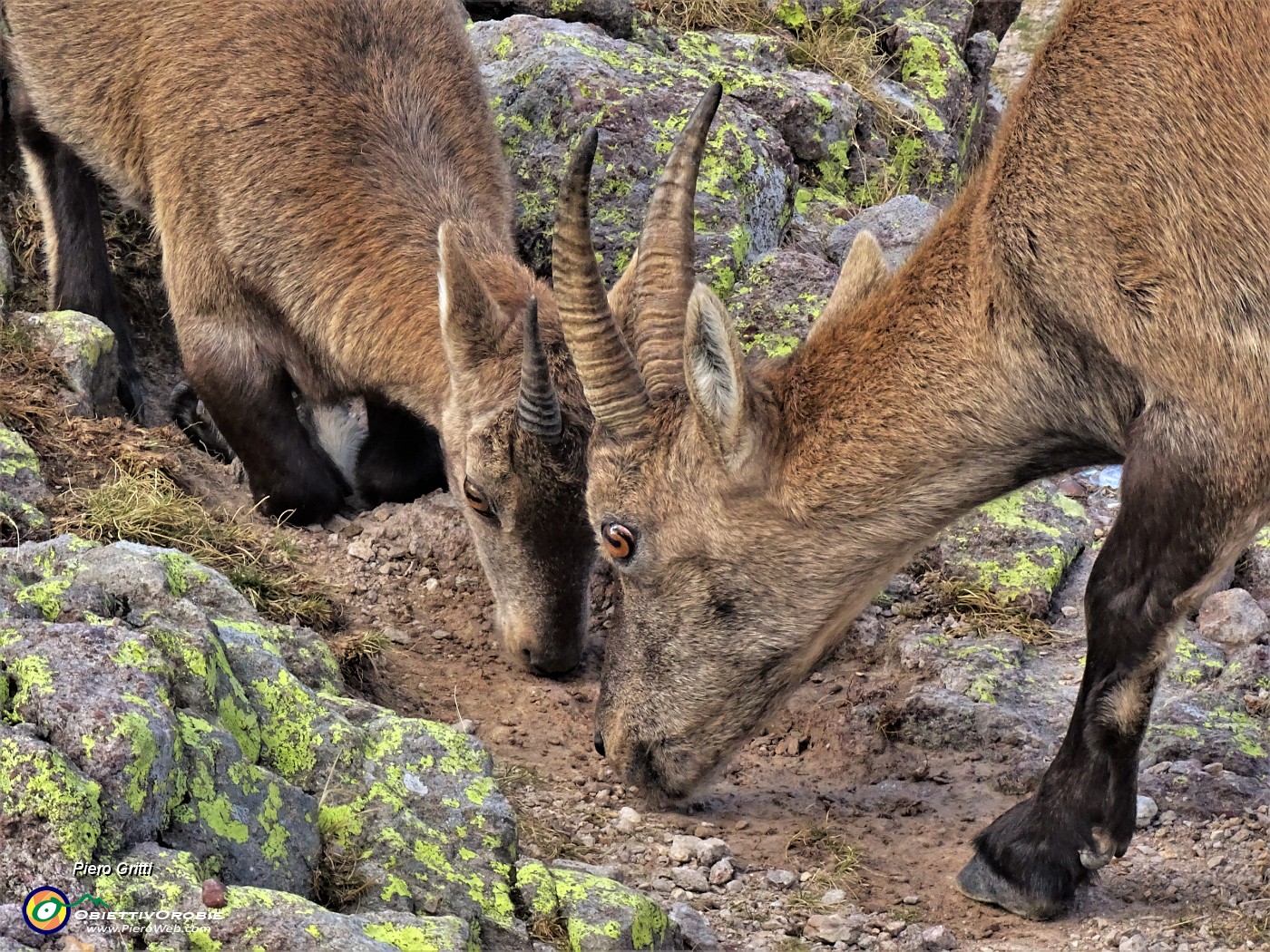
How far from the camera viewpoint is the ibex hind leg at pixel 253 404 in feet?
27.2

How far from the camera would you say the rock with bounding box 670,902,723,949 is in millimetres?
4848

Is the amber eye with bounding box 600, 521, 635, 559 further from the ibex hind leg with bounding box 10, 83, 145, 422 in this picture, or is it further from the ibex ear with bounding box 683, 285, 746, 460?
the ibex hind leg with bounding box 10, 83, 145, 422

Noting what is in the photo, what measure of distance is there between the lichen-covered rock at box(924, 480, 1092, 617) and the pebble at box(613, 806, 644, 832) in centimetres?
262

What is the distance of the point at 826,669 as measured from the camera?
7.44m

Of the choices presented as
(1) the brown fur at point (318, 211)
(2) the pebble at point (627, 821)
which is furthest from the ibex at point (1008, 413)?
(1) the brown fur at point (318, 211)

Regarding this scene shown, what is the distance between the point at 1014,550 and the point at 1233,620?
1.18 m

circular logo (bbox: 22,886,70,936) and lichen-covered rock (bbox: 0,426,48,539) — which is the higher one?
circular logo (bbox: 22,886,70,936)

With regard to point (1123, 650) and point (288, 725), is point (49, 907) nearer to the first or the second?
point (288, 725)

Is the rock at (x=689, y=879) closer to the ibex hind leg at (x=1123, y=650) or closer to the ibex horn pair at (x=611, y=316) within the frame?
the ibex hind leg at (x=1123, y=650)

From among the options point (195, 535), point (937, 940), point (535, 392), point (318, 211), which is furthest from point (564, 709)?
point (318, 211)

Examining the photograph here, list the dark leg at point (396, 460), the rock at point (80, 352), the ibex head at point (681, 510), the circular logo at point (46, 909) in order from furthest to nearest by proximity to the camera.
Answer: the dark leg at point (396, 460) < the rock at point (80, 352) < the ibex head at point (681, 510) < the circular logo at point (46, 909)

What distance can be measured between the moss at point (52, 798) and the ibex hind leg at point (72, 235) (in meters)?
5.86

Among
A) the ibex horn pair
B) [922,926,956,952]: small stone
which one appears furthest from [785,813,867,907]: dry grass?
the ibex horn pair

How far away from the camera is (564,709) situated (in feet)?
23.0
